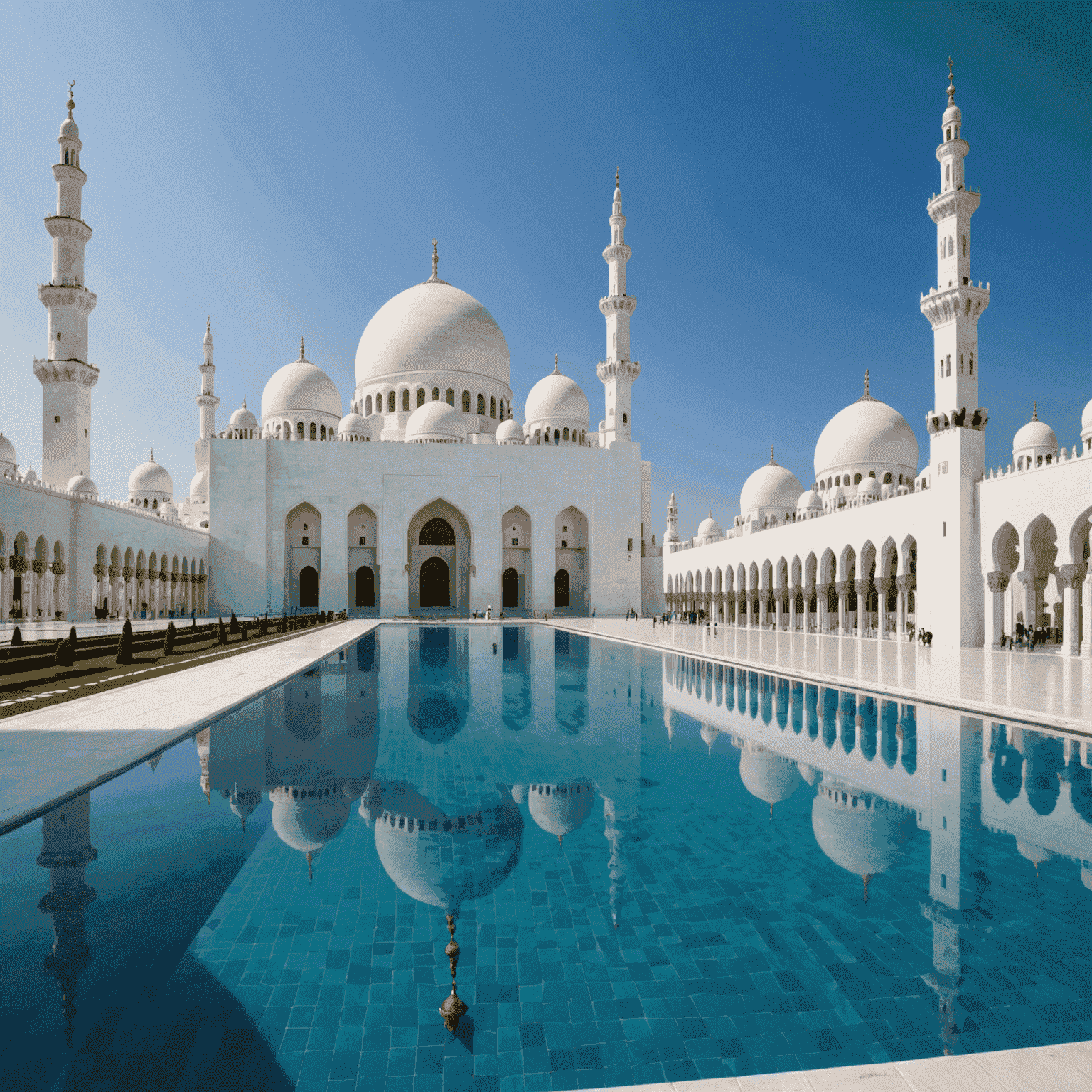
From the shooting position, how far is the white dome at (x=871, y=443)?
28.3 meters

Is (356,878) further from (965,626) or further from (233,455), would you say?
(233,455)

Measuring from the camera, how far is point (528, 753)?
18.5 feet

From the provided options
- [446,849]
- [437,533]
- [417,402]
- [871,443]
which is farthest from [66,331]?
[871,443]

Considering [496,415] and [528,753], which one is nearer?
[528,753]

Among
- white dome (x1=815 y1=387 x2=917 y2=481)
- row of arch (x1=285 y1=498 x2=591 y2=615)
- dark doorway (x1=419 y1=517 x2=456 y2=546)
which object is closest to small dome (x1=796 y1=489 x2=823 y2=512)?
white dome (x1=815 y1=387 x2=917 y2=481)

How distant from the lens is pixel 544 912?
3018 millimetres

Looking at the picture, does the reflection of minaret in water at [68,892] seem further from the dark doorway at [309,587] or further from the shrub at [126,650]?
the dark doorway at [309,587]

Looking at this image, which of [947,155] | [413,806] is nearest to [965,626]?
[947,155]

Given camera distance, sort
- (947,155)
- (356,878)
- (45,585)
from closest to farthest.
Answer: (356,878) → (947,155) → (45,585)

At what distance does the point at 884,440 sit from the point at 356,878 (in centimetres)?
2890

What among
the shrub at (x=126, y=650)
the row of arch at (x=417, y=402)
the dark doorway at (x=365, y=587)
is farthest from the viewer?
the row of arch at (x=417, y=402)

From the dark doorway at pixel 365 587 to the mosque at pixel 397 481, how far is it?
0.06 meters

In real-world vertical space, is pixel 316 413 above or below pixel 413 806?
above

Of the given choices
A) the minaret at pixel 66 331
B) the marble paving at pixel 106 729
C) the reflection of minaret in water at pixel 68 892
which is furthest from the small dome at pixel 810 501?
the reflection of minaret in water at pixel 68 892
